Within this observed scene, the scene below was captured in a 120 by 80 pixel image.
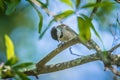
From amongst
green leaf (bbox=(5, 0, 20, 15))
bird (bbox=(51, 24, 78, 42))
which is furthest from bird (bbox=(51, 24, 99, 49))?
green leaf (bbox=(5, 0, 20, 15))

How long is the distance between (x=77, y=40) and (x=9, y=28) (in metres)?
0.77

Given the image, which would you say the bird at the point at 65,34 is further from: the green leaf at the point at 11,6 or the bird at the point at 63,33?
the green leaf at the point at 11,6

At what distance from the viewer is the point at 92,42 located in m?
0.92

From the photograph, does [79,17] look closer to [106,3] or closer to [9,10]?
[106,3]

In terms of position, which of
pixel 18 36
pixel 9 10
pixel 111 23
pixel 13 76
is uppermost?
pixel 9 10

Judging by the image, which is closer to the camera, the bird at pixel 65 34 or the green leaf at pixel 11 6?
the green leaf at pixel 11 6

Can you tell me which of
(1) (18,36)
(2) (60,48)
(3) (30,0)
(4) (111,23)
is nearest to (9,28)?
(1) (18,36)

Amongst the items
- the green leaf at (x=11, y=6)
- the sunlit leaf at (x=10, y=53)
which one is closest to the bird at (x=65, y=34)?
the green leaf at (x=11, y=6)

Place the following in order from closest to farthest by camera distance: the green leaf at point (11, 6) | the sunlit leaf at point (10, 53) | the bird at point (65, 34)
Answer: the sunlit leaf at point (10, 53) → the green leaf at point (11, 6) → the bird at point (65, 34)

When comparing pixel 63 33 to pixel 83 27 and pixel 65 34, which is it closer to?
pixel 65 34

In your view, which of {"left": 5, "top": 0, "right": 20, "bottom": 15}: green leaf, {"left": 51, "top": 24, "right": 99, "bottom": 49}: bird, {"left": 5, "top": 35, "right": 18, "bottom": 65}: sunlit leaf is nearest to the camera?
{"left": 5, "top": 35, "right": 18, "bottom": 65}: sunlit leaf

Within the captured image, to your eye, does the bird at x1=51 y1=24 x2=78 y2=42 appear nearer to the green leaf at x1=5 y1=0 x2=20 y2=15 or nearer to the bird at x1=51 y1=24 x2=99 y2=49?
the bird at x1=51 y1=24 x2=99 y2=49

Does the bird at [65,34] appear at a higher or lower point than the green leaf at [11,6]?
lower

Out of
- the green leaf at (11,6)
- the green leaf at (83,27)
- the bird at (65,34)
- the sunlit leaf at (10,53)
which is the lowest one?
the bird at (65,34)
